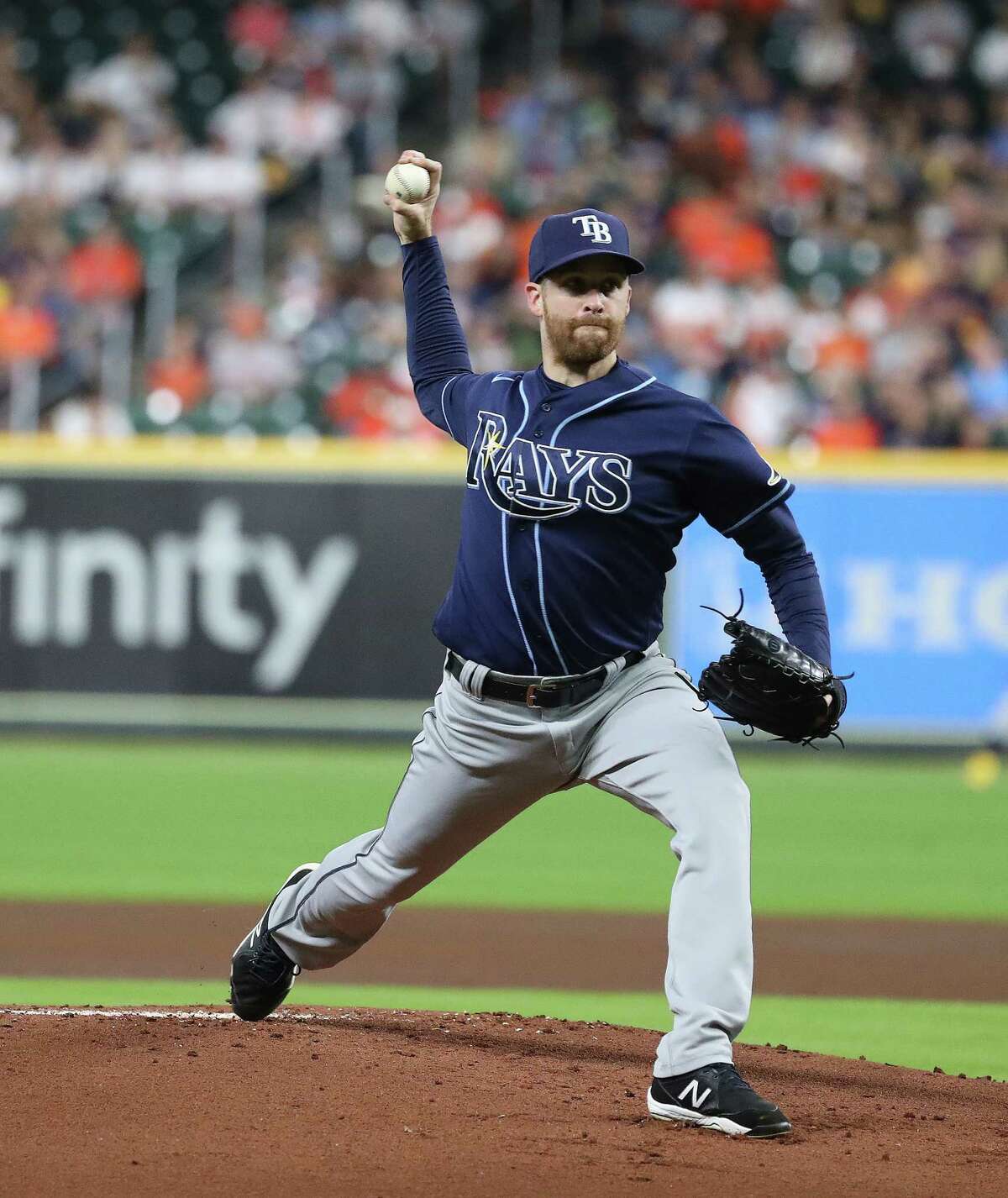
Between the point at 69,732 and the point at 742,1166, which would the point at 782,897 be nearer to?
the point at 742,1166

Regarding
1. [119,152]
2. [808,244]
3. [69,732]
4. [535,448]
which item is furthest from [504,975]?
[119,152]

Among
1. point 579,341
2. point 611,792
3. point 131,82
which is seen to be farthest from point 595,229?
point 131,82

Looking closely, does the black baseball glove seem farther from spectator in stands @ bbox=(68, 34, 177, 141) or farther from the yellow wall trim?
spectator in stands @ bbox=(68, 34, 177, 141)

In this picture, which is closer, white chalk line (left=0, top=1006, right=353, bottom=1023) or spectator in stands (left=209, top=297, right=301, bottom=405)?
white chalk line (left=0, top=1006, right=353, bottom=1023)

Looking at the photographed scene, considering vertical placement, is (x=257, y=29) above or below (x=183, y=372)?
above

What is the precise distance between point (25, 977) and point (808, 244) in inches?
416

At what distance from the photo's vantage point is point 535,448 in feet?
15.2

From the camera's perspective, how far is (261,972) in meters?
5.06

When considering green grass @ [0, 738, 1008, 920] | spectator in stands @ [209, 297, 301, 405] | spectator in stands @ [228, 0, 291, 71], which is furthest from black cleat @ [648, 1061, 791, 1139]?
spectator in stands @ [228, 0, 291, 71]

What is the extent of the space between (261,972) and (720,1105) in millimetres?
1386

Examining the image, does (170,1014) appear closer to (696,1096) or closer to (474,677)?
(474,677)

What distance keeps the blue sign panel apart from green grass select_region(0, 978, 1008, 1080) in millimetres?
6617

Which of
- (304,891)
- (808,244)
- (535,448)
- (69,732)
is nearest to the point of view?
(535,448)

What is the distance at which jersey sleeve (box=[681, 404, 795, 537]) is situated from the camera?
451 centimetres
